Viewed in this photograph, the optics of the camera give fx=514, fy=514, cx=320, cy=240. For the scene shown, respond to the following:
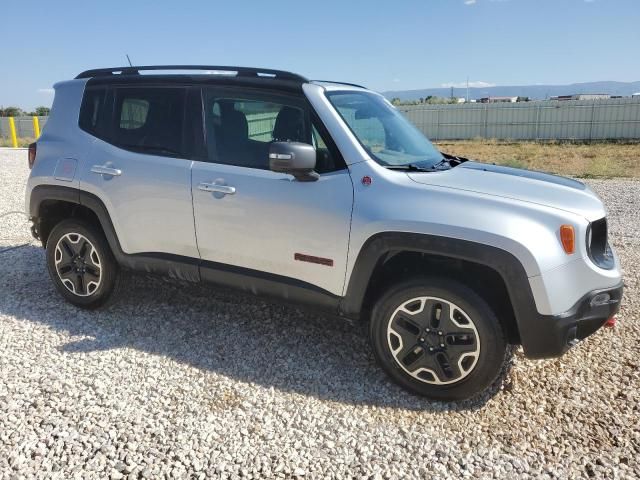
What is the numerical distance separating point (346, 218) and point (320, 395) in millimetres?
1146

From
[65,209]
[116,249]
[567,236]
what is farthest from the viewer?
[65,209]

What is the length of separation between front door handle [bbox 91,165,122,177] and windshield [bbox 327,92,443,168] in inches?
70.0

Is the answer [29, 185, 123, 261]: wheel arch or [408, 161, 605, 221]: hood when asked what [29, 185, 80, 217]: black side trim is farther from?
[408, 161, 605, 221]: hood

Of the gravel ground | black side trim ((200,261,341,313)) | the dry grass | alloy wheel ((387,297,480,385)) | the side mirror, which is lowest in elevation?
the dry grass

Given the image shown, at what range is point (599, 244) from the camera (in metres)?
3.19

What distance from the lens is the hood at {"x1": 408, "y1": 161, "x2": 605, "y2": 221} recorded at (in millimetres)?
3012

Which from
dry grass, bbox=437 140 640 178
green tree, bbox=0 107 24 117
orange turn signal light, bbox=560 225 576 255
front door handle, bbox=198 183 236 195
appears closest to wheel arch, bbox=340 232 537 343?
orange turn signal light, bbox=560 225 576 255

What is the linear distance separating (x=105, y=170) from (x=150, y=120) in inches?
21.2

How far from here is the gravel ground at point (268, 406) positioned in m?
2.66

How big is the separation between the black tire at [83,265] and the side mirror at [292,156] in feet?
6.51

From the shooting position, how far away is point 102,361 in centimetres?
367

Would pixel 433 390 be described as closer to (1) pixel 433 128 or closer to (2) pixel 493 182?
(2) pixel 493 182

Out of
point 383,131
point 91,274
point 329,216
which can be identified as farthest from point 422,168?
point 91,274

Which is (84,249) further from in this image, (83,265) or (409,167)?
(409,167)
